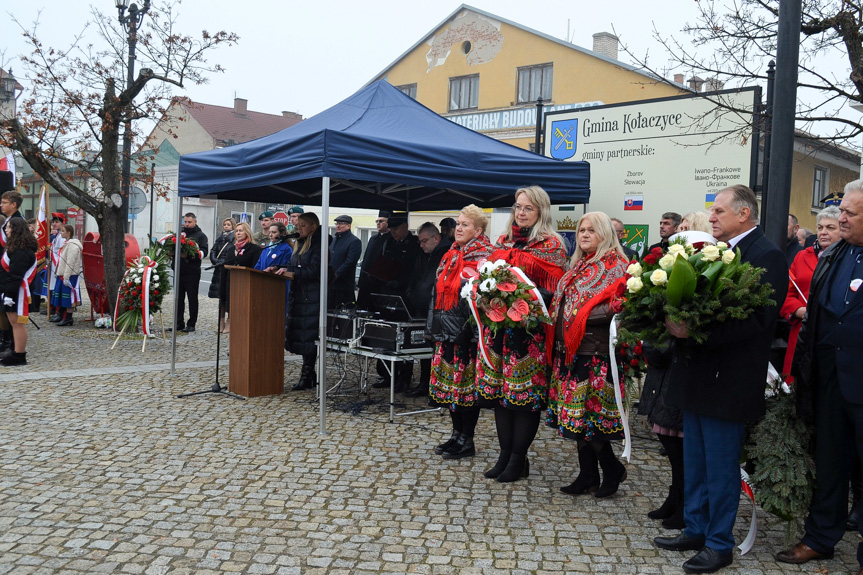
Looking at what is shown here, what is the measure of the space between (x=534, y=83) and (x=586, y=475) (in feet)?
89.9

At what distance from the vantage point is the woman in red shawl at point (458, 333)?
5.70 metres

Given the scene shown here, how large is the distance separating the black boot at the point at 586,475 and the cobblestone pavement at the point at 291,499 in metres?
0.09

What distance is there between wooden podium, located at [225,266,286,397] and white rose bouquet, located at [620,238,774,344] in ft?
16.1

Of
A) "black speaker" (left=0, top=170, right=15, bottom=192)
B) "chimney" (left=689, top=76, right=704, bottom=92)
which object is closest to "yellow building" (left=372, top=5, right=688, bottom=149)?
"chimney" (left=689, top=76, right=704, bottom=92)

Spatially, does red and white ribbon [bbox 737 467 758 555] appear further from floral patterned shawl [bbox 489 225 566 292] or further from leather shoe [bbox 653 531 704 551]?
floral patterned shawl [bbox 489 225 566 292]

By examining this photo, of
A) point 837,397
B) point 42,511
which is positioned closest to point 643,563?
point 837,397

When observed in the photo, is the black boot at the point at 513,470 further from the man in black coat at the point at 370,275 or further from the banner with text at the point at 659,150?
the banner with text at the point at 659,150

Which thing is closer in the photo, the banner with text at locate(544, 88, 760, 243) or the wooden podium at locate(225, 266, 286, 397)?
the wooden podium at locate(225, 266, 286, 397)

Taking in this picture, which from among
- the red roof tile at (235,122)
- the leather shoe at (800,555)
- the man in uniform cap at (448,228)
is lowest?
the leather shoe at (800,555)

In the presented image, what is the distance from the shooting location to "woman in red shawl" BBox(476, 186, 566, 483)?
514cm

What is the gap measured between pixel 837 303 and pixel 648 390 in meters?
1.13

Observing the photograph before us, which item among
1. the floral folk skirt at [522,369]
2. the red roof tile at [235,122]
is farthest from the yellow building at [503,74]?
the floral folk skirt at [522,369]

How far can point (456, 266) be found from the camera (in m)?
5.84

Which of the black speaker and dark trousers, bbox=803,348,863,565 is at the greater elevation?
the black speaker
